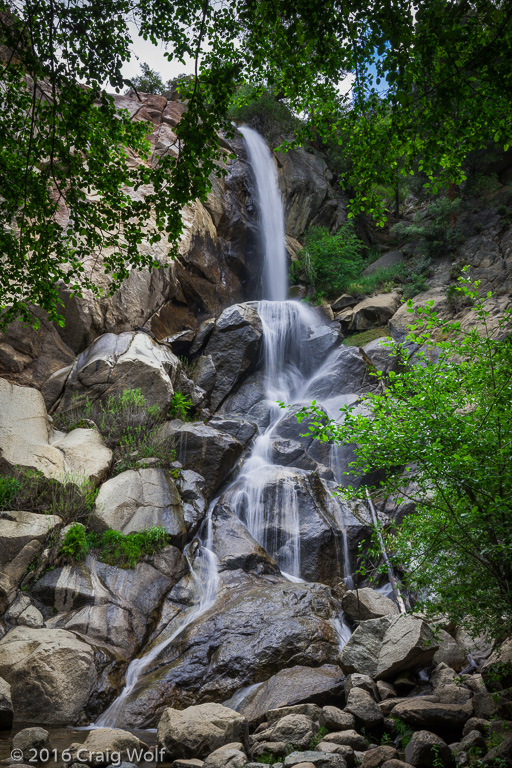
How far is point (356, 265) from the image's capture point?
24625mm

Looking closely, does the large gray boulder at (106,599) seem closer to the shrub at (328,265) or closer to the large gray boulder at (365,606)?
the large gray boulder at (365,606)

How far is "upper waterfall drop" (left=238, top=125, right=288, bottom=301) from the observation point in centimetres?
2392

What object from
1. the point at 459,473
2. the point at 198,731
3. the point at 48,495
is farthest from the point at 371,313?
the point at 198,731

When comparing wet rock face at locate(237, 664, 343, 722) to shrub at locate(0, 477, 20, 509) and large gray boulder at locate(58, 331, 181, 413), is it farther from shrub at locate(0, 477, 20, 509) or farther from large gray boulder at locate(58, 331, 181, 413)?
large gray boulder at locate(58, 331, 181, 413)

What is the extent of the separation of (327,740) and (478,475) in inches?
139

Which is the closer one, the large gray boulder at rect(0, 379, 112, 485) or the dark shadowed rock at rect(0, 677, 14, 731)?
the dark shadowed rock at rect(0, 677, 14, 731)

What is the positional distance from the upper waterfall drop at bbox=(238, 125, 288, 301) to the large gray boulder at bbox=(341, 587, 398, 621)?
16.6 m

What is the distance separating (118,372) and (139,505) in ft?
14.1

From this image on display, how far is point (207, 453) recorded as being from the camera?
520 inches

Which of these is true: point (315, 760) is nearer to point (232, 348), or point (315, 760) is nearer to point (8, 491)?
point (8, 491)

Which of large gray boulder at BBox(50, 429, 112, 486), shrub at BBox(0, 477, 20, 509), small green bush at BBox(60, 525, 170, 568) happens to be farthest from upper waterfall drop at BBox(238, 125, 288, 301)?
shrub at BBox(0, 477, 20, 509)

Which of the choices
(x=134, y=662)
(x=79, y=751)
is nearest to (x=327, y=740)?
(x=79, y=751)

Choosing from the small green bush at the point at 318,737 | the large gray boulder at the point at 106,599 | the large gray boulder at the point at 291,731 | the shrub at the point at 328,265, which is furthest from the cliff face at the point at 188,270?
the small green bush at the point at 318,737

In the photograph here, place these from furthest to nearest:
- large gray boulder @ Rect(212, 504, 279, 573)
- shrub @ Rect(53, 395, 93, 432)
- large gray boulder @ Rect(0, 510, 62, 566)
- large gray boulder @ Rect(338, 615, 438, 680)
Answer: shrub @ Rect(53, 395, 93, 432), large gray boulder @ Rect(212, 504, 279, 573), large gray boulder @ Rect(0, 510, 62, 566), large gray boulder @ Rect(338, 615, 438, 680)
